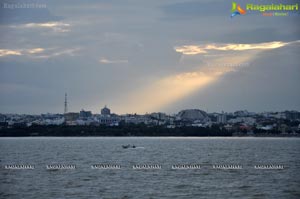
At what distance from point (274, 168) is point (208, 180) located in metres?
13.5

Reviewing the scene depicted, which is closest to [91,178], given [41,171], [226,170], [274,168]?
[41,171]

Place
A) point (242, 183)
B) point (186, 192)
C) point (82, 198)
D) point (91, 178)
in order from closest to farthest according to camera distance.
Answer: point (82, 198) < point (186, 192) < point (242, 183) < point (91, 178)

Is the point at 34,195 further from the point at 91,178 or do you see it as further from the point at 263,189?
the point at 263,189

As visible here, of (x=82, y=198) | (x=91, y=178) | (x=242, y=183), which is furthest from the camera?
(x=91, y=178)

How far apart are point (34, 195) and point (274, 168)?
26252 mm

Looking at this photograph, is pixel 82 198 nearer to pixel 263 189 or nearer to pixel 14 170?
pixel 263 189

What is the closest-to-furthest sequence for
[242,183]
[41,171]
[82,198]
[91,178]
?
[82,198] → [242,183] → [91,178] → [41,171]

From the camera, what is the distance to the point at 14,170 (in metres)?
53.7

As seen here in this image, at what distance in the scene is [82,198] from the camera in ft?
116

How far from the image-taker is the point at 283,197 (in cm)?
3619

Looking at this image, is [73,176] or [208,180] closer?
[208,180]

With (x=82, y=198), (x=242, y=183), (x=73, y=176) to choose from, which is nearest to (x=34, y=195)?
(x=82, y=198)

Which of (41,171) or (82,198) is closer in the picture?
(82,198)

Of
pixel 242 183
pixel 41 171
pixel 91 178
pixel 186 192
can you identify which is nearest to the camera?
pixel 186 192
